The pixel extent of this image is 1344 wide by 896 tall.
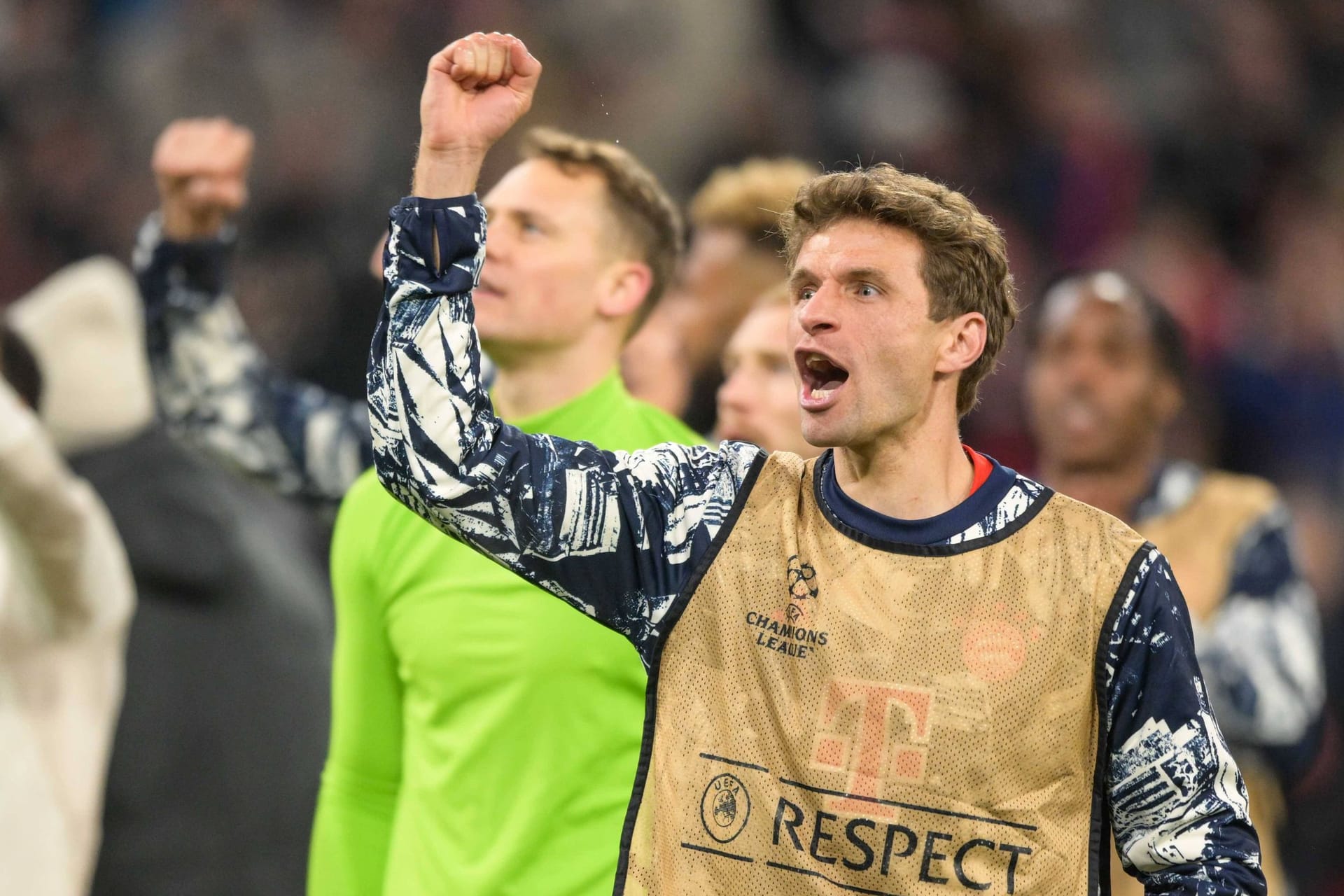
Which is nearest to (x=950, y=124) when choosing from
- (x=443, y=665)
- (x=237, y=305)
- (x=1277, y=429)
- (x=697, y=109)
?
(x=697, y=109)

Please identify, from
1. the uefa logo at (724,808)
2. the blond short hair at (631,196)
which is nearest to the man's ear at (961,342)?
the uefa logo at (724,808)

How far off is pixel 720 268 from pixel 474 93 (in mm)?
2933

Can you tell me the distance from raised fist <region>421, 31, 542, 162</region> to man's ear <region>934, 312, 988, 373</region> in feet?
1.92

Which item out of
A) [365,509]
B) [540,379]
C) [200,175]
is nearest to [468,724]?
[365,509]

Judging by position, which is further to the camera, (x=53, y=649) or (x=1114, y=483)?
(x=1114, y=483)

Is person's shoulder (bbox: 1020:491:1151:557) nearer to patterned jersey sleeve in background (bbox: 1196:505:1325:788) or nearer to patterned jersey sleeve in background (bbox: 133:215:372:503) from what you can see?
patterned jersey sleeve in background (bbox: 133:215:372:503)

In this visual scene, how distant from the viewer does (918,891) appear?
211 centimetres

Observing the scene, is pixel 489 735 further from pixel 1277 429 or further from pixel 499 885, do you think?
pixel 1277 429

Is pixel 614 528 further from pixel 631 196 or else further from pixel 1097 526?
pixel 631 196

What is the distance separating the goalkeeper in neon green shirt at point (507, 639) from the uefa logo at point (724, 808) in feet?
2.25

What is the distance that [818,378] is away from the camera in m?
2.30

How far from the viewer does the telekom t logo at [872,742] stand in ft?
7.01

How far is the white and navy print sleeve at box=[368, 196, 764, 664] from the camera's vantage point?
6.75 feet

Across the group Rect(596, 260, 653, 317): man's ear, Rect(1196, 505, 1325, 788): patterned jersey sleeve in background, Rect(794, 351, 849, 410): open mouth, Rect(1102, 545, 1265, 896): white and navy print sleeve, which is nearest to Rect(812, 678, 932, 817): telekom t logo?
Rect(1102, 545, 1265, 896): white and navy print sleeve
